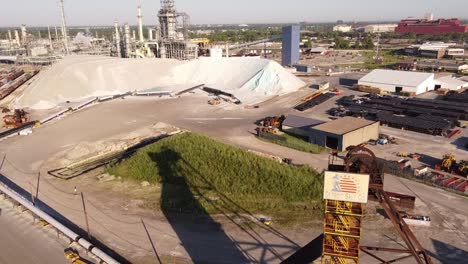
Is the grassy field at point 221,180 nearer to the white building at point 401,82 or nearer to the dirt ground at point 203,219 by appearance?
the dirt ground at point 203,219

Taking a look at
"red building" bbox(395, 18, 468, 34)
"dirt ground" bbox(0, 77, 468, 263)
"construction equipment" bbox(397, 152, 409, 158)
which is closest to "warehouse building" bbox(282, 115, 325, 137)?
"dirt ground" bbox(0, 77, 468, 263)

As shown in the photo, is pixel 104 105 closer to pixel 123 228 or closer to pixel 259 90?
pixel 259 90

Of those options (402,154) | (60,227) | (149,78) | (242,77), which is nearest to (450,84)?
(242,77)

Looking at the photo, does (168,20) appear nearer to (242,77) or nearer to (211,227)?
(242,77)

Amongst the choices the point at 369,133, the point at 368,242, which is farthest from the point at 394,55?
the point at 368,242

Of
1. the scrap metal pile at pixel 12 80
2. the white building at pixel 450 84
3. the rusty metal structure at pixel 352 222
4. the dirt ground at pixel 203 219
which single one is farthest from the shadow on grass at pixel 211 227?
the scrap metal pile at pixel 12 80

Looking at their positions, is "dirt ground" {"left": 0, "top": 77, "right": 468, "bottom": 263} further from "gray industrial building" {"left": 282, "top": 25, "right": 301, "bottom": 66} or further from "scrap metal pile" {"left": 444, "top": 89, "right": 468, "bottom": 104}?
"gray industrial building" {"left": 282, "top": 25, "right": 301, "bottom": 66}
